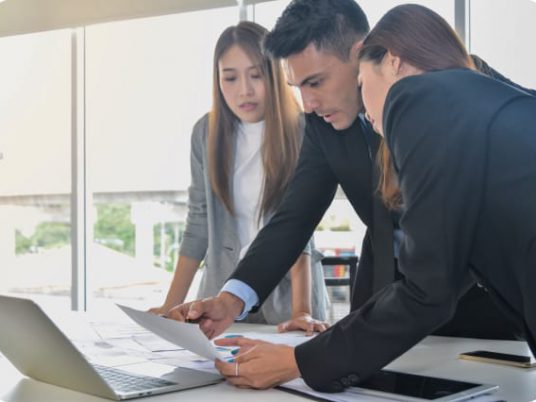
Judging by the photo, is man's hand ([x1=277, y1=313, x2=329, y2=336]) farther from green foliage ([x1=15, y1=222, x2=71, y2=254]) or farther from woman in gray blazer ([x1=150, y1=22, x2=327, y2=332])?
green foliage ([x1=15, y1=222, x2=71, y2=254])

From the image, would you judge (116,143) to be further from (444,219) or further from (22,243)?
(444,219)

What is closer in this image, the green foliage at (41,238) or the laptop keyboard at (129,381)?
the laptop keyboard at (129,381)

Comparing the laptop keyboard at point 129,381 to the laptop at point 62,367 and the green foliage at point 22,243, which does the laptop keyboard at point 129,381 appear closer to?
the laptop at point 62,367

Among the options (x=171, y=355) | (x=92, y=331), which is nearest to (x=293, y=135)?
(x=92, y=331)

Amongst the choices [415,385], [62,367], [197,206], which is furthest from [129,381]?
[197,206]

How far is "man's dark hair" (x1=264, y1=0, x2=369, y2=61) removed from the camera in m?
1.61

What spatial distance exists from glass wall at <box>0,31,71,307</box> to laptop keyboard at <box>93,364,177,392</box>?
3843 millimetres

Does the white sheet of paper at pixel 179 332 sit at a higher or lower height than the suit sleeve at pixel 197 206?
lower

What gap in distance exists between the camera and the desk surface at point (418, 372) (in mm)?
952

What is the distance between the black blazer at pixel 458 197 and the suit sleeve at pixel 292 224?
619 millimetres

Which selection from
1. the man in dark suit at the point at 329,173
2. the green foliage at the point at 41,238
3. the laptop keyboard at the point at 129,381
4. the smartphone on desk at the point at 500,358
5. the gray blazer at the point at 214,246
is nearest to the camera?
the laptop keyboard at the point at 129,381

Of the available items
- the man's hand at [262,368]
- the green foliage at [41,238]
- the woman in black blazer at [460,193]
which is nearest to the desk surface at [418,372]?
the man's hand at [262,368]

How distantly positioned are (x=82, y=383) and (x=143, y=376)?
0.13 metres

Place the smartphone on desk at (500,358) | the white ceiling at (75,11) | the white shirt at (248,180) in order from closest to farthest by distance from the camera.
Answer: the smartphone on desk at (500,358), the white shirt at (248,180), the white ceiling at (75,11)
